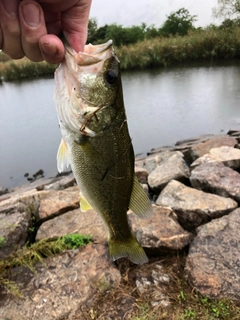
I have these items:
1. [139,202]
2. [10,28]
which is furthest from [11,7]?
[139,202]

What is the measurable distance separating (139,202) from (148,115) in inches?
400

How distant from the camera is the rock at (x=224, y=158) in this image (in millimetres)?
5848

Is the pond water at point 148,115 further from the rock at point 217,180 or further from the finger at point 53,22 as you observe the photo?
the finger at point 53,22

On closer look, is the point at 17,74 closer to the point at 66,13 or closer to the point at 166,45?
the point at 166,45

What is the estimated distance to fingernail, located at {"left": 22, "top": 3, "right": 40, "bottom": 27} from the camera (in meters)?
1.75

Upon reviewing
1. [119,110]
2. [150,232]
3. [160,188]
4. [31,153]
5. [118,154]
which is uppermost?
[119,110]

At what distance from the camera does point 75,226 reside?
4.16 m

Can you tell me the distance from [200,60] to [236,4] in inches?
405

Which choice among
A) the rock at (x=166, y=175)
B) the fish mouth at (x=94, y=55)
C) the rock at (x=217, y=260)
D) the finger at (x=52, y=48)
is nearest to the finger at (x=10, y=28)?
the finger at (x=52, y=48)

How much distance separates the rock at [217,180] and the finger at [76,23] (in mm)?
3312

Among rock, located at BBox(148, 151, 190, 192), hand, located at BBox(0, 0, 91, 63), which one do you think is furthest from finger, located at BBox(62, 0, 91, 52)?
rock, located at BBox(148, 151, 190, 192)

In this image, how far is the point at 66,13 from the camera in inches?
77.1

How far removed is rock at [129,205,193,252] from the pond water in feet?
17.5

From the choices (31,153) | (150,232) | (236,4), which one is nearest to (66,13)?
(150,232)
